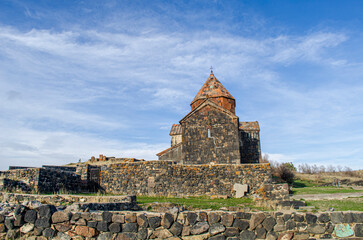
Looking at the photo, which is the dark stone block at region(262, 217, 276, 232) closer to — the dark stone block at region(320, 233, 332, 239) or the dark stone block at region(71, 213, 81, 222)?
the dark stone block at region(320, 233, 332, 239)

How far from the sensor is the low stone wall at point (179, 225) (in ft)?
16.0

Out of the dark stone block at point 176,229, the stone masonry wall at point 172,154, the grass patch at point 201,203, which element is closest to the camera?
the dark stone block at point 176,229

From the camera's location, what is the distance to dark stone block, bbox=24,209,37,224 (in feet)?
16.6

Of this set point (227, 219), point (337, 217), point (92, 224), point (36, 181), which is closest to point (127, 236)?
point (92, 224)

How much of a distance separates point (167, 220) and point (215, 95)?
59.6 ft

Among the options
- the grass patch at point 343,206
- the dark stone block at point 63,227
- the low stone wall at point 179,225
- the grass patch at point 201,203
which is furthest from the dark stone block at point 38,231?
the grass patch at point 343,206

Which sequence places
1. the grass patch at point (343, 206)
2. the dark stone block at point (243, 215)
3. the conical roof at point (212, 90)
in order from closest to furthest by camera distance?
the dark stone block at point (243, 215) → the grass patch at point (343, 206) → the conical roof at point (212, 90)

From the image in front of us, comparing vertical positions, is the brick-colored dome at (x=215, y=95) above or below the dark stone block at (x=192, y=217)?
above

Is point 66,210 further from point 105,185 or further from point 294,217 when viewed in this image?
point 105,185

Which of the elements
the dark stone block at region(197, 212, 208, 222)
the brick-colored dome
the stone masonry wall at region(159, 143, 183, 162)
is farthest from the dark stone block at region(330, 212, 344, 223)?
the stone masonry wall at region(159, 143, 183, 162)

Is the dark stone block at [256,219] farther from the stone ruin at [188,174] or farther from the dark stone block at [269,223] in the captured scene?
the stone ruin at [188,174]

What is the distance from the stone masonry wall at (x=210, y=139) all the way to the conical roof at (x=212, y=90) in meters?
3.30

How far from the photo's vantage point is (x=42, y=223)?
5.04 metres

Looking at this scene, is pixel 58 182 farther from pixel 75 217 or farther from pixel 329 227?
pixel 329 227
